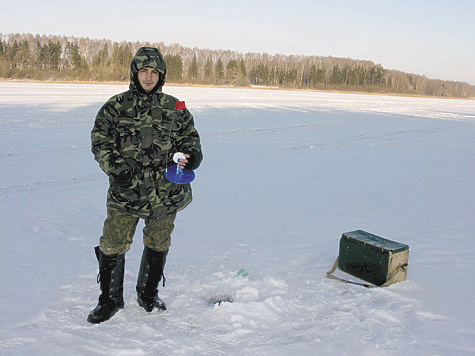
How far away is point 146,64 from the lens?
283 centimetres

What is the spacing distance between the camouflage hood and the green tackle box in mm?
2284

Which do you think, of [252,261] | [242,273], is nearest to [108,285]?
[242,273]

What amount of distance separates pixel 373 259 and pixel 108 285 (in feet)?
7.44

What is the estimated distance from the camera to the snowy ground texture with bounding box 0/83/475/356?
9.54 feet

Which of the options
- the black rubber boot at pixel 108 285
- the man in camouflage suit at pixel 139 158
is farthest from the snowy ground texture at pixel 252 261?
the man in camouflage suit at pixel 139 158

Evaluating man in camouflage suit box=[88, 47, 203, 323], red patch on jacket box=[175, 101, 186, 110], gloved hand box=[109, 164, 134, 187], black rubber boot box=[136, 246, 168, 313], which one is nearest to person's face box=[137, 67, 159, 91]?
man in camouflage suit box=[88, 47, 203, 323]

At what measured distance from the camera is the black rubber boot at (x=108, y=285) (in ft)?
9.94

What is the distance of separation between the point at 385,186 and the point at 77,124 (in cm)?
991

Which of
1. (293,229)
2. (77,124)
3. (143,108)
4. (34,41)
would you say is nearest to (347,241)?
(293,229)

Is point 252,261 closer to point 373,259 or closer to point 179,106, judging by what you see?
point 373,259

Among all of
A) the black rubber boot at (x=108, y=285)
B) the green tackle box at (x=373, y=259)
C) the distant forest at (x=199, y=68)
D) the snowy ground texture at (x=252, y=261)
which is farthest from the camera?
the distant forest at (x=199, y=68)

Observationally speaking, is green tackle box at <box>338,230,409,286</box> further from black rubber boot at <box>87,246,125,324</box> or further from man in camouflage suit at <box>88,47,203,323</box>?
black rubber boot at <box>87,246,125,324</box>

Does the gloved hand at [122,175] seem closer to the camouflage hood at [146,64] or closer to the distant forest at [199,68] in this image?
the camouflage hood at [146,64]

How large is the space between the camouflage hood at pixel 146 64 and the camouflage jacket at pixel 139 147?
14mm
